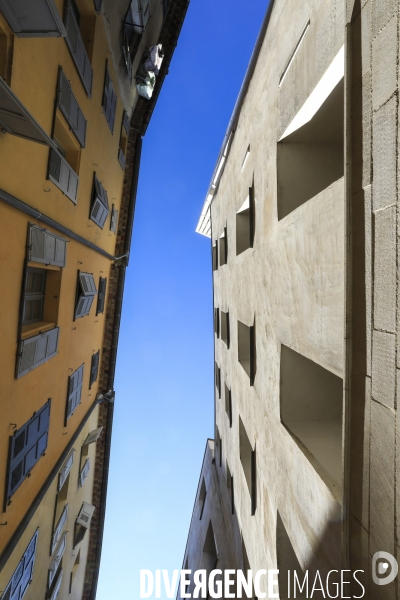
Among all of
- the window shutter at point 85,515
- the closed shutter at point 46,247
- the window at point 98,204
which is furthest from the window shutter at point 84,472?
the window at point 98,204

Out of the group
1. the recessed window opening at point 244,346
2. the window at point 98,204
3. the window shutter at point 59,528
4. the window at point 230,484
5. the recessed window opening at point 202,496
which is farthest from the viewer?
the recessed window opening at point 202,496

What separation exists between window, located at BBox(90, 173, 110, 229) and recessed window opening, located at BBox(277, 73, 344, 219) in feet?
19.7

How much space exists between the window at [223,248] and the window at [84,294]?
6071 mm

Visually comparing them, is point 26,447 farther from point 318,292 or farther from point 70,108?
point 70,108

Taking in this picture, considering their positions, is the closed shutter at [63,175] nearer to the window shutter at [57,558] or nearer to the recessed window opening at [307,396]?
the recessed window opening at [307,396]

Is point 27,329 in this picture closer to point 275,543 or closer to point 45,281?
point 45,281

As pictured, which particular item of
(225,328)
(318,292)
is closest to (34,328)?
(318,292)

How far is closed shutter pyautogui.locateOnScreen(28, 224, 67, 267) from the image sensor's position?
6680 mm

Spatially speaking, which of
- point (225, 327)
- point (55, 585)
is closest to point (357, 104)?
point (225, 327)

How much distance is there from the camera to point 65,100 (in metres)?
7.61

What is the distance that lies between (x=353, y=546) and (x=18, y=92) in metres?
8.04

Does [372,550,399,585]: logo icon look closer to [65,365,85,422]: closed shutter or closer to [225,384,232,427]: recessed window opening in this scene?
[65,365,85,422]: closed shutter

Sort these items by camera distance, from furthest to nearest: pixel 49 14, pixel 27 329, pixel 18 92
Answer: pixel 27 329
pixel 18 92
pixel 49 14

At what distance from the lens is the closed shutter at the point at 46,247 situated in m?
6.68
